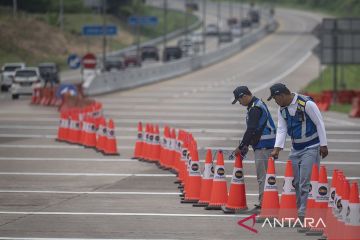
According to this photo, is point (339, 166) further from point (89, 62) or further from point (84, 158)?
point (89, 62)

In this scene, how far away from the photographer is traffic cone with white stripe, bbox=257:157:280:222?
16.1m

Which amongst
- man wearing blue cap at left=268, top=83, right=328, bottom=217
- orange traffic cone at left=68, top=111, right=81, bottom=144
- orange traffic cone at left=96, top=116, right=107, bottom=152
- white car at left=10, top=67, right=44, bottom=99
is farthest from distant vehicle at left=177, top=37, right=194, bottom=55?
man wearing blue cap at left=268, top=83, right=328, bottom=217

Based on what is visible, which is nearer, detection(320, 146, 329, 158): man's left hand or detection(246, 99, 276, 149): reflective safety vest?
detection(320, 146, 329, 158): man's left hand

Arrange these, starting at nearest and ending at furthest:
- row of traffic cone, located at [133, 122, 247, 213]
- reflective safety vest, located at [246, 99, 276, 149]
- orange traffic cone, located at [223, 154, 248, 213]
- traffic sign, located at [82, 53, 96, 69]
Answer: orange traffic cone, located at [223, 154, 248, 213]
row of traffic cone, located at [133, 122, 247, 213]
reflective safety vest, located at [246, 99, 276, 149]
traffic sign, located at [82, 53, 96, 69]

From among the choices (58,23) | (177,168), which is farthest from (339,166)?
(58,23)

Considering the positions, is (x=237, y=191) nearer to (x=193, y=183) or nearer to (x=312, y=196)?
(x=193, y=183)

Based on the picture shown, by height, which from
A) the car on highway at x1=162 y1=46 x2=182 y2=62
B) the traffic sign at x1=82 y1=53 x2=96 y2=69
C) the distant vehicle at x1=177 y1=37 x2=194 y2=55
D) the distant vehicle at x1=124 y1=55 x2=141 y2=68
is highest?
the distant vehicle at x1=177 y1=37 x2=194 y2=55

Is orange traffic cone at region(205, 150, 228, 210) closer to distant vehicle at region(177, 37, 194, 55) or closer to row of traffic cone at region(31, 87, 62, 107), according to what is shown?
row of traffic cone at region(31, 87, 62, 107)

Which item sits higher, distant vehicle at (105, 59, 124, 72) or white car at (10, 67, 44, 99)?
distant vehicle at (105, 59, 124, 72)

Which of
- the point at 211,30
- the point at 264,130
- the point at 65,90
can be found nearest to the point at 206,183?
the point at 264,130

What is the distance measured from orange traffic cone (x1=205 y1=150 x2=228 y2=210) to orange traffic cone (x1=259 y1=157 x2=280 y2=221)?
4.86ft

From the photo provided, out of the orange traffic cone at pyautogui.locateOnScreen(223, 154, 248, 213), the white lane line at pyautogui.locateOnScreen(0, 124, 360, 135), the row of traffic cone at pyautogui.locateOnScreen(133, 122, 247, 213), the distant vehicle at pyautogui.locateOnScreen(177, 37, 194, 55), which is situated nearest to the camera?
the orange traffic cone at pyautogui.locateOnScreen(223, 154, 248, 213)

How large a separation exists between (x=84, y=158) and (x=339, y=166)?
594 centimetres

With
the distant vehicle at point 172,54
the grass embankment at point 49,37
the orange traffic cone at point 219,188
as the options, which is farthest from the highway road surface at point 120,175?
the distant vehicle at point 172,54
